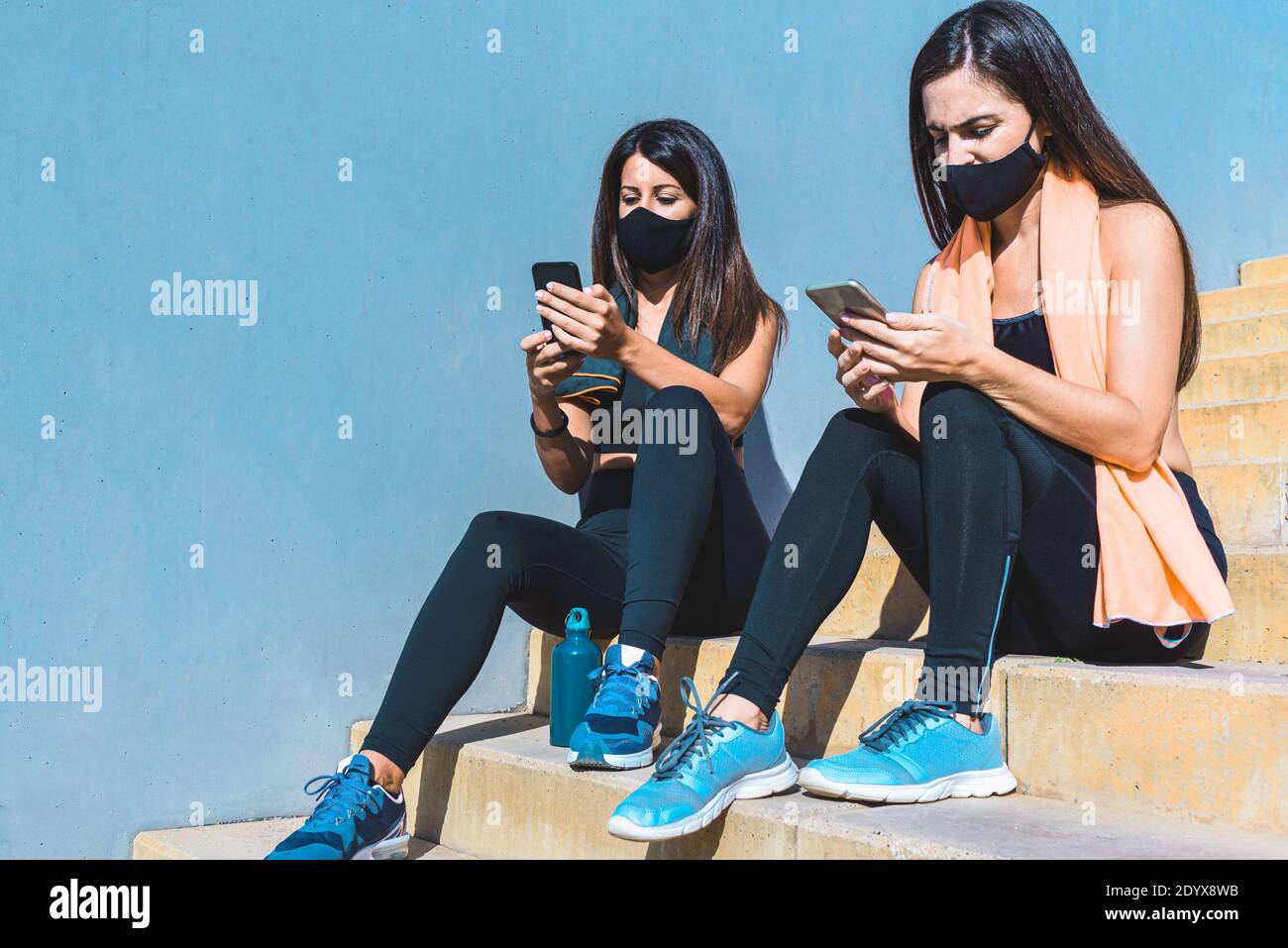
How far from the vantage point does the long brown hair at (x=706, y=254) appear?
2053mm

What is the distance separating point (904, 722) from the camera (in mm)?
1316

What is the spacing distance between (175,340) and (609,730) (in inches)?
41.2

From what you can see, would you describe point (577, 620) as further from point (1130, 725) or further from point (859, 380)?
point (1130, 725)

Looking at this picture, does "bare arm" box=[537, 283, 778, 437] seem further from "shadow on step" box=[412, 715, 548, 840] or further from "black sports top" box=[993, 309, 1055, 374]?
"shadow on step" box=[412, 715, 548, 840]

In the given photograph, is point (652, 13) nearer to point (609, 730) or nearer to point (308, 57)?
point (308, 57)

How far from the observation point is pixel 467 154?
7.53ft

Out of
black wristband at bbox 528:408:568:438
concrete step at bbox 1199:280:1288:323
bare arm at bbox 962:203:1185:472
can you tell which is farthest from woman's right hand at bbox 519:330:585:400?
concrete step at bbox 1199:280:1288:323

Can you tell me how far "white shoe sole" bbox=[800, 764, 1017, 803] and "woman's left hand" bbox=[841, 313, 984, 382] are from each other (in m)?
0.46

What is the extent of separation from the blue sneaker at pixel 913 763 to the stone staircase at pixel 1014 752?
0.9 inches

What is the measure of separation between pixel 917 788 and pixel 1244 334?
6.59 feet

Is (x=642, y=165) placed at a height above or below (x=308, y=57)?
below

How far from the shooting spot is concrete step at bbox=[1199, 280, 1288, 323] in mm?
2938
